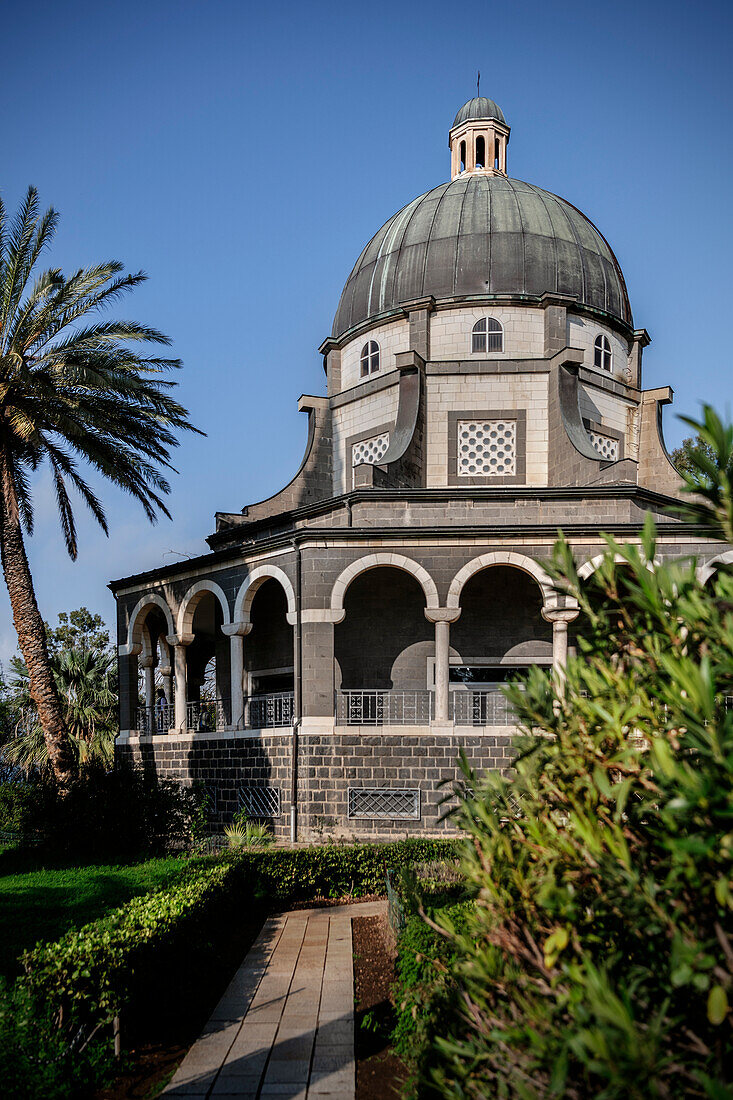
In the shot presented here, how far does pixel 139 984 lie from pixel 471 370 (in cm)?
1720

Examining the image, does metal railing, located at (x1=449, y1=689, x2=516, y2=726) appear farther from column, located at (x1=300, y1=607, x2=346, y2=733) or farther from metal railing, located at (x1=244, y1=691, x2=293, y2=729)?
metal railing, located at (x1=244, y1=691, x2=293, y2=729)

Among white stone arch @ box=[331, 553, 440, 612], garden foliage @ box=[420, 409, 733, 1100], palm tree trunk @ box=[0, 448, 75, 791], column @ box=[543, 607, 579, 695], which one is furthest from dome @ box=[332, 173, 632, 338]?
garden foliage @ box=[420, 409, 733, 1100]

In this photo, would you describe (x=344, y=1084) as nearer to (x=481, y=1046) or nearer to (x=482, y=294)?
(x=481, y=1046)

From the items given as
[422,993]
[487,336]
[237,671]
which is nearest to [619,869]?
[422,993]

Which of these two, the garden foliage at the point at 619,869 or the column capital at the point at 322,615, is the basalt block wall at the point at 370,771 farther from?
the garden foliage at the point at 619,869

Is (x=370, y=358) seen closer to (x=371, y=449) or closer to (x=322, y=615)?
(x=371, y=449)

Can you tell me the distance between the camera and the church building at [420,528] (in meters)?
16.7

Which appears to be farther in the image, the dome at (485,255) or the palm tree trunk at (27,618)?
the dome at (485,255)

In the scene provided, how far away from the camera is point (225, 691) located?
22.7 m

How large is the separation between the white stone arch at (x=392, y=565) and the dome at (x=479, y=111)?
1584 centimetres

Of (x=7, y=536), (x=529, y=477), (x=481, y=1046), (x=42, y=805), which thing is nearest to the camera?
(x=481, y=1046)

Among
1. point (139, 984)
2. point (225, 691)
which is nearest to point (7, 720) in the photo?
point (225, 691)

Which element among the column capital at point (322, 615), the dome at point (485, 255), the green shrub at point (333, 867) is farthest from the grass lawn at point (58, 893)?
the dome at point (485, 255)

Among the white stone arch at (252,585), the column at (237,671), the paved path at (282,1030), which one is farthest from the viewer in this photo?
the column at (237,671)
